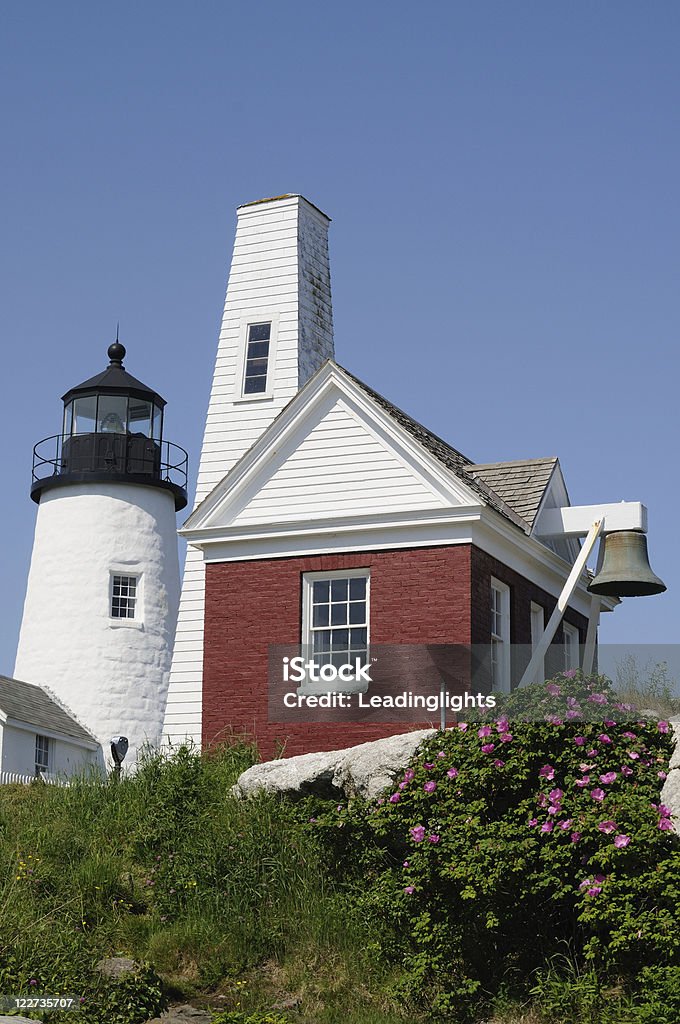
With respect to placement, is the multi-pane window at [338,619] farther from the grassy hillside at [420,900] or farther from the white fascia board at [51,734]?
the white fascia board at [51,734]

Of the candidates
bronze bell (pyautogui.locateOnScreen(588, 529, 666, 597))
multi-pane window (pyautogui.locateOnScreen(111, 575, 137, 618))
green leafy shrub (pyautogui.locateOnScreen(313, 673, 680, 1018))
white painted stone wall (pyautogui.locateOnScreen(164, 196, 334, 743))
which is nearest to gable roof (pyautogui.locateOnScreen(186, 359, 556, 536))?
bronze bell (pyautogui.locateOnScreen(588, 529, 666, 597))

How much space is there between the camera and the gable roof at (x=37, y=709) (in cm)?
2931

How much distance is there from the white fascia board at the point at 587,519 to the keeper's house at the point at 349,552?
26cm

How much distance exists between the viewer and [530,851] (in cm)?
1274

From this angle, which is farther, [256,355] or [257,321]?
[257,321]

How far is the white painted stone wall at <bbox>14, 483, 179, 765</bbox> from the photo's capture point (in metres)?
31.3

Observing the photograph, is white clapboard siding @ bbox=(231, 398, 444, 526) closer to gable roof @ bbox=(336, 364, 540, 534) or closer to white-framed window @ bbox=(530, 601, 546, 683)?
gable roof @ bbox=(336, 364, 540, 534)

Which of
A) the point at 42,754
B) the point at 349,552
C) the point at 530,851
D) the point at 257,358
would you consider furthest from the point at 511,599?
the point at 42,754

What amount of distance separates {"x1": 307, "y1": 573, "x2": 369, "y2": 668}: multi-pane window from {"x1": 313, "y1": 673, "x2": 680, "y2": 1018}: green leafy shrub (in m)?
4.55

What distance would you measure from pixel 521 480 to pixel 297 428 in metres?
3.93

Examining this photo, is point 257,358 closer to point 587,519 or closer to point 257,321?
point 257,321

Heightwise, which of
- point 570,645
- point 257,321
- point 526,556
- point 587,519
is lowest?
point 570,645

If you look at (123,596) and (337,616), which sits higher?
(123,596)
